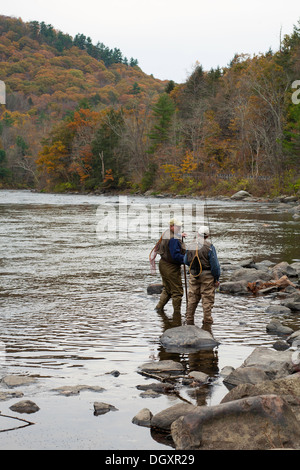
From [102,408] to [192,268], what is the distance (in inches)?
152

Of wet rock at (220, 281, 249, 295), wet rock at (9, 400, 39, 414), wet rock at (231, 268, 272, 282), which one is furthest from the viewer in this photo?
wet rock at (231, 268, 272, 282)

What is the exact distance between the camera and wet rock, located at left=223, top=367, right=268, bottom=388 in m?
6.68

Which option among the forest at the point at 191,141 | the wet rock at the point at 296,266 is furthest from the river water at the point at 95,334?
the forest at the point at 191,141

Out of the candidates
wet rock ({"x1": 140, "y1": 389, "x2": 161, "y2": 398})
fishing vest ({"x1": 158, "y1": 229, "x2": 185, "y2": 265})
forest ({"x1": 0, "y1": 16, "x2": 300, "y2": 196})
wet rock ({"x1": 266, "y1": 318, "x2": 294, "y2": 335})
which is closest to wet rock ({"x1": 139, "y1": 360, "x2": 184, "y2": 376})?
wet rock ({"x1": 140, "y1": 389, "x2": 161, "y2": 398})

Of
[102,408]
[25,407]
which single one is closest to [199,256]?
[102,408]

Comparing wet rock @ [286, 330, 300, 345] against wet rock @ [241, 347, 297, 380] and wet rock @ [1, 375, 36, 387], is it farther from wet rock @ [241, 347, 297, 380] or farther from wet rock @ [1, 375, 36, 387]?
wet rock @ [1, 375, 36, 387]

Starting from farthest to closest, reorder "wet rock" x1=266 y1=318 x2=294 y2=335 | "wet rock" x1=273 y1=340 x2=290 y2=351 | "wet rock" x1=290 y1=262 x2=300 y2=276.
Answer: "wet rock" x1=290 y1=262 x2=300 y2=276
"wet rock" x1=266 y1=318 x2=294 y2=335
"wet rock" x1=273 y1=340 x2=290 y2=351

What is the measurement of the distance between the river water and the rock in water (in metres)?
0.16

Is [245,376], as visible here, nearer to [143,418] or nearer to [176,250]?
[143,418]

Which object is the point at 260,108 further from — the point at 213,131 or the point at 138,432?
the point at 138,432

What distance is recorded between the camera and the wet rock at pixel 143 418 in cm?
579

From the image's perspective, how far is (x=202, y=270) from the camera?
9523 mm

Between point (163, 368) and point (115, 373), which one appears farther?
point (163, 368)

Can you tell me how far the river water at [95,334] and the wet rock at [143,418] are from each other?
7 centimetres
